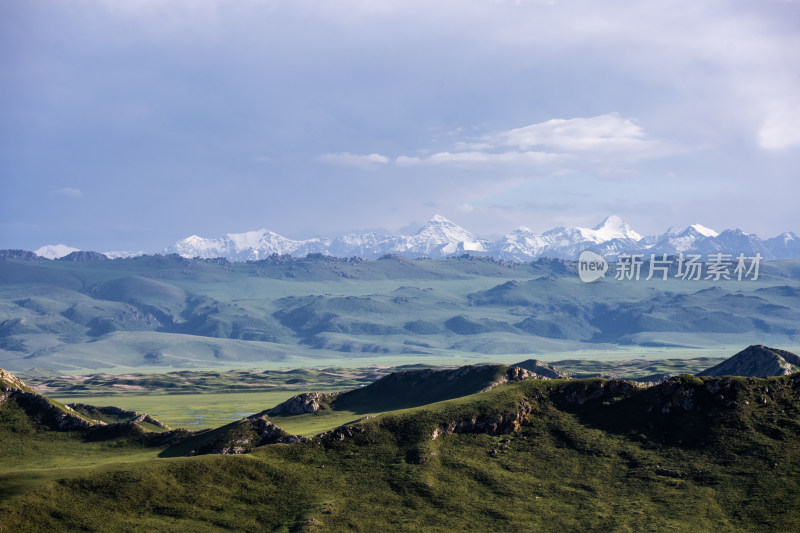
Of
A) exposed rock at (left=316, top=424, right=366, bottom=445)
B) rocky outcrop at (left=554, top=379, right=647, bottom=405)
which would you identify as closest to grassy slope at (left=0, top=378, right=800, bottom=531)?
exposed rock at (left=316, top=424, right=366, bottom=445)

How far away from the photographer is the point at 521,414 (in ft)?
470

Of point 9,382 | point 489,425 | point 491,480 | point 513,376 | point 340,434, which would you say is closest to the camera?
point 491,480

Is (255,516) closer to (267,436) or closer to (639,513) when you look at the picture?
(267,436)

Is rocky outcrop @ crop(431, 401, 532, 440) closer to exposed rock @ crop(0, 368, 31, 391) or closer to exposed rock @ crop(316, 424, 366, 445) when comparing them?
exposed rock @ crop(316, 424, 366, 445)

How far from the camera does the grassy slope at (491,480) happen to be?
111194mm

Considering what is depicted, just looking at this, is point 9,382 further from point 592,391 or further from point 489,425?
point 592,391

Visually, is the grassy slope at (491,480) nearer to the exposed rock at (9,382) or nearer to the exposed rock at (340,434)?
the exposed rock at (340,434)

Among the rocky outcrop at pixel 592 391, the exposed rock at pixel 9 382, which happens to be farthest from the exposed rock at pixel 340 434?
the exposed rock at pixel 9 382

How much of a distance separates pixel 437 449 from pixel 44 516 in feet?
188

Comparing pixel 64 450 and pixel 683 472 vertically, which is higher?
pixel 683 472

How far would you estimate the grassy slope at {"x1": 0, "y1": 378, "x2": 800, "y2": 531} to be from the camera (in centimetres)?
11119

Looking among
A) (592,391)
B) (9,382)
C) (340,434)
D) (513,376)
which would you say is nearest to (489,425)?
(592,391)

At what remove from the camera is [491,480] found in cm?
12588

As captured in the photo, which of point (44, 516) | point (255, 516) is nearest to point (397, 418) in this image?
point (255, 516)
